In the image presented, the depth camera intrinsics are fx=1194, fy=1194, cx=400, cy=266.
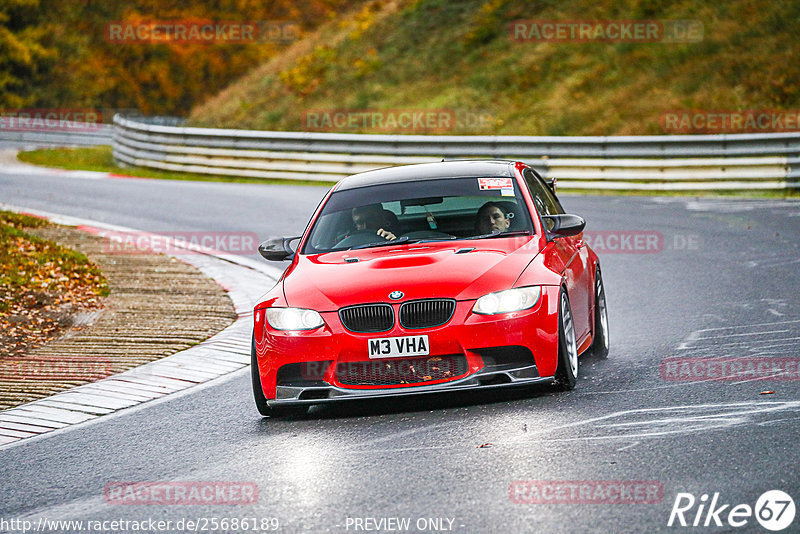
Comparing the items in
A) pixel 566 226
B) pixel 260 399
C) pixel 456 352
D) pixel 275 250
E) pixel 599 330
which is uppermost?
pixel 566 226

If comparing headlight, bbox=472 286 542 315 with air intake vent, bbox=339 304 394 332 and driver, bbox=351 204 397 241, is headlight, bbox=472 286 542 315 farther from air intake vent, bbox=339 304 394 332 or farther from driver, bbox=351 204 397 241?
driver, bbox=351 204 397 241

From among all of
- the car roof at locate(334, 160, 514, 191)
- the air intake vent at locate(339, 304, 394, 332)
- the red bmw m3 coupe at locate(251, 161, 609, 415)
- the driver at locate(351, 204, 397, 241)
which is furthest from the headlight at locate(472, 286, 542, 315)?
the car roof at locate(334, 160, 514, 191)

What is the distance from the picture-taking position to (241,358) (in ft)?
32.3

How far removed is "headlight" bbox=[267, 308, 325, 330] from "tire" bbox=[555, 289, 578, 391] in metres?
1.48

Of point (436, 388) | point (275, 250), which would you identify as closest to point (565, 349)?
point (436, 388)

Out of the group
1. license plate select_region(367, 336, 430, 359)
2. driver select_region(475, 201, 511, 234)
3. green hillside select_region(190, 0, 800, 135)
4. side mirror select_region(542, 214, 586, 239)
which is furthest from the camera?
green hillside select_region(190, 0, 800, 135)

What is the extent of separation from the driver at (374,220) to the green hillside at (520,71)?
64.5 feet

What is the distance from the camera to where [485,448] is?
6.36 meters

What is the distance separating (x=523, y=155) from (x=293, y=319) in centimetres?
1704

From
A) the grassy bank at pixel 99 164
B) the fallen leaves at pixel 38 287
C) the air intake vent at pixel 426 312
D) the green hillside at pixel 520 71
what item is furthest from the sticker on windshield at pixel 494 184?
the green hillside at pixel 520 71

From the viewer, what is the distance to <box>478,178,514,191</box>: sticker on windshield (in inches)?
342

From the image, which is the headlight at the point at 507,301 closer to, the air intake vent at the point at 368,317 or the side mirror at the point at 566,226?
the air intake vent at the point at 368,317

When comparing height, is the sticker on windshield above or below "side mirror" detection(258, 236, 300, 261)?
above

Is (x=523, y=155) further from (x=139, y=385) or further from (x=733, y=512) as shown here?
(x=733, y=512)
